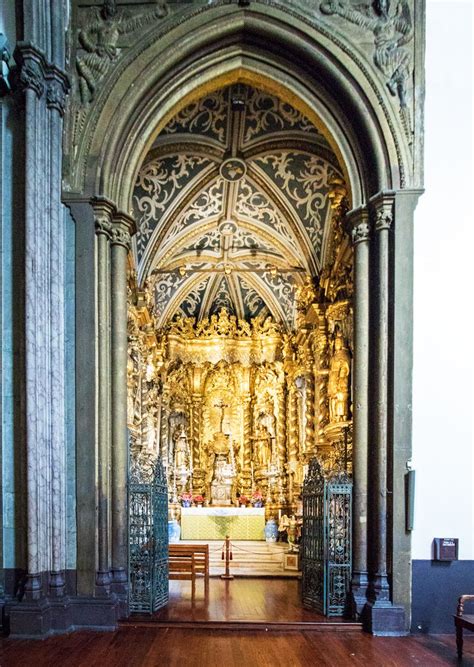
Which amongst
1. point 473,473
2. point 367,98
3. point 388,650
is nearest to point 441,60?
point 367,98

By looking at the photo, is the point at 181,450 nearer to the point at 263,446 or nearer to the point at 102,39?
the point at 263,446

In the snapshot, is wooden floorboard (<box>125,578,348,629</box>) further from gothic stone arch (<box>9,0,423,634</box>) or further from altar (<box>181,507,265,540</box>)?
altar (<box>181,507,265,540</box>)

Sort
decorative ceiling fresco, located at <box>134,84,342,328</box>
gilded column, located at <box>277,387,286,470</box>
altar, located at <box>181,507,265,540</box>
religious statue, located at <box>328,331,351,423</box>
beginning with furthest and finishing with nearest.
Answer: gilded column, located at <box>277,387,286,470</box> < altar, located at <box>181,507,265,540</box> < religious statue, located at <box>328,331,351,423</box> < decorative ceiling fresco, located at <box>134,84,342,328</box>

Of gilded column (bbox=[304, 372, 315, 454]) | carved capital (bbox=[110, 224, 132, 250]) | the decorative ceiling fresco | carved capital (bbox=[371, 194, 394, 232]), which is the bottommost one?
gilded column (bbox=[304, 372, 315, 454])

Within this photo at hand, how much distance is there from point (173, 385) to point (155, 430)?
1500 millimetres

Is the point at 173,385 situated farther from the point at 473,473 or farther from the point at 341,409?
the point at 473,473

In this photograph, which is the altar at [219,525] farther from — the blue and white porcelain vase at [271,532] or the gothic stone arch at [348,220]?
the gothic stone arch at [348,220]

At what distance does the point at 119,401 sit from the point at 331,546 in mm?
3147

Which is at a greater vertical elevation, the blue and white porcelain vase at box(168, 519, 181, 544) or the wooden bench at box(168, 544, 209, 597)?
the wooden bench at box(168, 544, 209, 597)

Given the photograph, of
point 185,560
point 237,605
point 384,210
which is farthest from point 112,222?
point 185,560

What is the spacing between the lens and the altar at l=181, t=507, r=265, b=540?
43.5 feet

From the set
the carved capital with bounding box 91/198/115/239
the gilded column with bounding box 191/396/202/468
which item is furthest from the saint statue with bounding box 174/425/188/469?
the carved capital with bounding box 91/198/115/239

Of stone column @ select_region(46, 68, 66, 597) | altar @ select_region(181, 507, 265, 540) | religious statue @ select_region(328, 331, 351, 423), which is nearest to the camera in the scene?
stone column @ select_region(46, 68, 66, 597)

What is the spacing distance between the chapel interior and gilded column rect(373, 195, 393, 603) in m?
0.97
